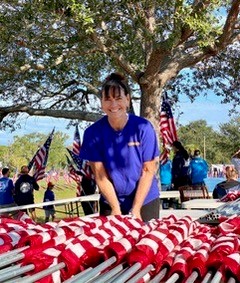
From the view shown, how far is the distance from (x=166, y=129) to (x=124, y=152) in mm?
10608

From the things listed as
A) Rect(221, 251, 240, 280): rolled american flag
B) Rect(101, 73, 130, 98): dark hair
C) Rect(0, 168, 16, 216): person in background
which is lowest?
Rect(0, 168, 16, 216): person in background

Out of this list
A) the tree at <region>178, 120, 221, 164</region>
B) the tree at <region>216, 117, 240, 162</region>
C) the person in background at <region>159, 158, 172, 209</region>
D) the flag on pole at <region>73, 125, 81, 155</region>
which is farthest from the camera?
the tree at <region>178, 120, 221, 164</region>

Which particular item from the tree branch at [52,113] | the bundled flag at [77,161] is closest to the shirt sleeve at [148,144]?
the bundled flag at [77,161]

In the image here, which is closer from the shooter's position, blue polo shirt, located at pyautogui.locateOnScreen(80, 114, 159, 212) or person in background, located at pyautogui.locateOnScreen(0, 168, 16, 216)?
blue polo shirt, located at pyautogui.locateOnScreen(80, 114, 159, 212)

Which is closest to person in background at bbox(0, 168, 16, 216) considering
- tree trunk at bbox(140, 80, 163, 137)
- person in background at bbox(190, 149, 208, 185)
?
tree trunk at bbox(140, 80, 163, 137)

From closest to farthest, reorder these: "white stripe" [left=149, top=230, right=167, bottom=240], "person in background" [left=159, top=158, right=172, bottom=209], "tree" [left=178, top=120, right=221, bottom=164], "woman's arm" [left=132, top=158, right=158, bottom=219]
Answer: "white stripe" [left=149, top=230, right=167, bottom=240] < "woman's arm" [left=132, top=158, right=158, bottom=219] < "person in background" [left=159, top=158, right=172, bottom=209] < "tree" [left=178, top=120, right=221, bottom=164]

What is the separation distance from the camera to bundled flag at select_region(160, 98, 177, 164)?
1345cm

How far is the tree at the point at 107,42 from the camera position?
10.6 meters

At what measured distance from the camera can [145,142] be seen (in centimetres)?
318

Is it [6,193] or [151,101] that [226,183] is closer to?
[151,101]

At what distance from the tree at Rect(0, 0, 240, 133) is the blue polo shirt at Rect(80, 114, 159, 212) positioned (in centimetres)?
698

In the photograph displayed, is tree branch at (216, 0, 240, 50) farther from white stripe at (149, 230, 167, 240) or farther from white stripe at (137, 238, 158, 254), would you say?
white stripe at (137, 238, 158, 254)

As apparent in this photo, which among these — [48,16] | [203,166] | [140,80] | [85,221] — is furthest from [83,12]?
[85,221]

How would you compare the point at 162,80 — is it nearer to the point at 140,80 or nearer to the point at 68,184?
the point at 140,80
